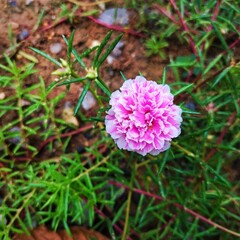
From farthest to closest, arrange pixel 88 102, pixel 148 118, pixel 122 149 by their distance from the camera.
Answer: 1. pixel 88 102
2. pixel 122 149
3. pixel 148 118

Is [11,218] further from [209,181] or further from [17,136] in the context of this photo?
[209,181]

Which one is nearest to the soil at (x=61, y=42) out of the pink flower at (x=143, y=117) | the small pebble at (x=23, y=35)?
the small pebble at (x=23, y=35)

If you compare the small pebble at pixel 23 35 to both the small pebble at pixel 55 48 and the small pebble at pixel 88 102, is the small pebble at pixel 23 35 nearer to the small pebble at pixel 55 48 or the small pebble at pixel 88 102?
the small pebble at pixel 55 48

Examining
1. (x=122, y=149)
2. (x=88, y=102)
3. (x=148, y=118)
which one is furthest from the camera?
(x=88, y=102)

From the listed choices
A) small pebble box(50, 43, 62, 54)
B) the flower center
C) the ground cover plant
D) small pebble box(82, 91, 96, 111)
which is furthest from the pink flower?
small pebble box(50, 43, 62, 54)

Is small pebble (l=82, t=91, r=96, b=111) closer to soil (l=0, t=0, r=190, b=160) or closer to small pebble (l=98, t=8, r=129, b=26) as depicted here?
soil (l=0, t=0, r=190, b=160)

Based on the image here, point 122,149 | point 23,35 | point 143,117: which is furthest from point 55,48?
point 143,117

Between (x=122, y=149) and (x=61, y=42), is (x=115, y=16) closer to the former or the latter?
(x=61, y=42)
